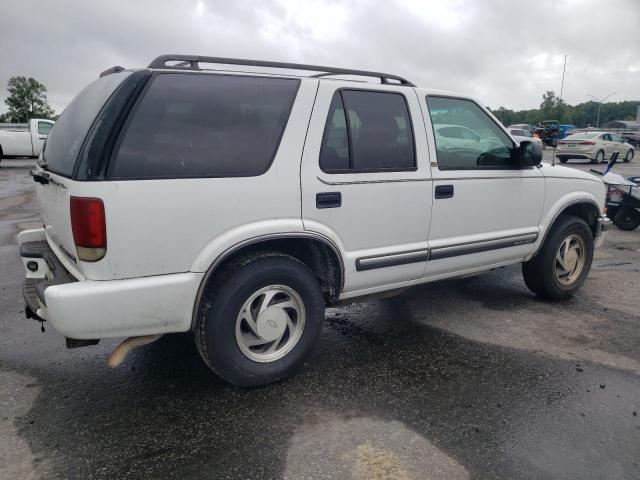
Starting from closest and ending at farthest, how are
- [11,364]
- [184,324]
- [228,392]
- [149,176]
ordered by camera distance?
[149,176] < [184,324] < [228,392] < [11,364]

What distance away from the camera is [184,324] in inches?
112

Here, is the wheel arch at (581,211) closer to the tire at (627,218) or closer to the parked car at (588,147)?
the tire at (627,218)

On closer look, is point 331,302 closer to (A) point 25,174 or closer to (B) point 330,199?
(B) point 330,199

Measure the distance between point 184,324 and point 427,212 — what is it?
1.82 metres

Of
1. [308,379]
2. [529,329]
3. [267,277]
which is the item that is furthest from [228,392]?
[529,329]

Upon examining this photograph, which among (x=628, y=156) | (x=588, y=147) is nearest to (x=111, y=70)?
(x=588, y=147)

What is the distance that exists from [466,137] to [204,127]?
7.01 feet

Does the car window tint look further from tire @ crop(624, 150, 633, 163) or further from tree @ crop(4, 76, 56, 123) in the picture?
tree @ crop(4, 76, 56, 123)

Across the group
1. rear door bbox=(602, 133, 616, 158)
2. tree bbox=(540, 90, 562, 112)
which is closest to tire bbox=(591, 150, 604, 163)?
rear door bbox=(602, 133, 616, 158)

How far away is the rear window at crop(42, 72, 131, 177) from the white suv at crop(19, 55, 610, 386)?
2cm

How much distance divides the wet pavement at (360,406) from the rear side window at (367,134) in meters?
1.33

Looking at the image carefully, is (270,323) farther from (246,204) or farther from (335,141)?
(335,141)

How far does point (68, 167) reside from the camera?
2857mm

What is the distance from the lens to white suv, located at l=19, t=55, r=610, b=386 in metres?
2.65
